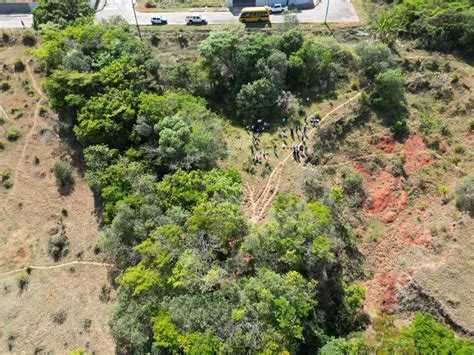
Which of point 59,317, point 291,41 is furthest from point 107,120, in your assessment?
point 291,41

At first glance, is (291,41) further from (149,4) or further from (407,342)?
(407,342)

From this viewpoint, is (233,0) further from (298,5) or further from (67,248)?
(67,248)

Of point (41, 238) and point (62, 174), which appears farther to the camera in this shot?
point (62, 174)

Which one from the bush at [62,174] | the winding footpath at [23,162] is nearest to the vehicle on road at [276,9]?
the winding footpath at [23,162]

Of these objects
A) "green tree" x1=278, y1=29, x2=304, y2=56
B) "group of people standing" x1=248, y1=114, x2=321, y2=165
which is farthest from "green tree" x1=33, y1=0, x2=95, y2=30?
"group of people standing" x1=248, y1=114, x2=321, y2=165

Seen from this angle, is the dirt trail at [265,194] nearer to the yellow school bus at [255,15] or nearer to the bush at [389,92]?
the bush at [389,92]

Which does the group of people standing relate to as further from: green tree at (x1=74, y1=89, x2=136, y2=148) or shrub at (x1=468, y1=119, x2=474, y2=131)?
shrub at (x1=468, y1=119, x2=474, y2=131)
